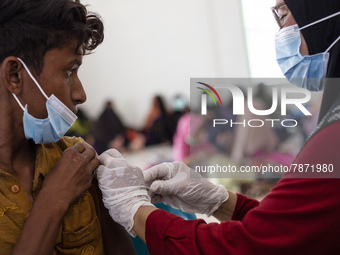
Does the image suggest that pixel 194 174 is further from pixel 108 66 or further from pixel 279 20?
pixel 108 66

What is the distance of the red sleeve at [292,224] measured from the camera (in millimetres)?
1149

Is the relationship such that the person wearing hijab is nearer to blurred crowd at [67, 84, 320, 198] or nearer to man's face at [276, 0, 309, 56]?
man's face at [276, 0, 309, 56]

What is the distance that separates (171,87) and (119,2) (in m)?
1.61

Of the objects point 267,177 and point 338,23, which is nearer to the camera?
point 338,23

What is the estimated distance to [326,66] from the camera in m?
1.41

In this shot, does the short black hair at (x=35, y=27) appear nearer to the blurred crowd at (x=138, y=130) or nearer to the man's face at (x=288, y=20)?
the man's face at (x=288, y=20)

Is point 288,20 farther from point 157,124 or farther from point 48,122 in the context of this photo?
point 157,124

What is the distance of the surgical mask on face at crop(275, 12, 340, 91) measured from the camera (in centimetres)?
147

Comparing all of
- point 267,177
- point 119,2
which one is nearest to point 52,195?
point 267,177

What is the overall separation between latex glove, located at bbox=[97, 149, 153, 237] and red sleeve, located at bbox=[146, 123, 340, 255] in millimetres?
209

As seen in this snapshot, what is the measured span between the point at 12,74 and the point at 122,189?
537 millimetres

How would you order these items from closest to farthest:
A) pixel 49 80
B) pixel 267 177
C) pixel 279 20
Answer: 1. pixel 49 80
2. pixel 279 20
3. pixel 267 177

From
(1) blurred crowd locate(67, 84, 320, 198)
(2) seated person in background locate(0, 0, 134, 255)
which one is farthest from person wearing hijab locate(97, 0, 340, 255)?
(1) blurred crowd locate(67, 84, 320, 198)

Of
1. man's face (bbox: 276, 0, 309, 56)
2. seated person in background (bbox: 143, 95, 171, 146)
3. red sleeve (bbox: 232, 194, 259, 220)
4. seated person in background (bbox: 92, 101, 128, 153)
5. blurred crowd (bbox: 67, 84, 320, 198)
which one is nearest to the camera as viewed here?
man's face (bbox: 276, 0, 309, 56)
